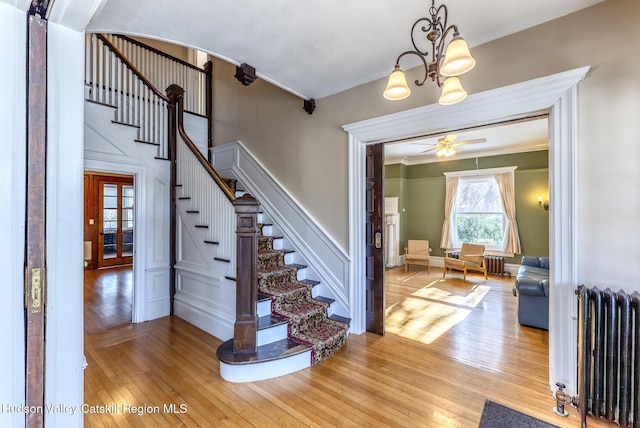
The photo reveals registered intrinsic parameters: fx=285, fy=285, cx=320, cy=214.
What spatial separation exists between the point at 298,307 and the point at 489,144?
5526mm

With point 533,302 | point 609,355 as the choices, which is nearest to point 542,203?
point 533,302

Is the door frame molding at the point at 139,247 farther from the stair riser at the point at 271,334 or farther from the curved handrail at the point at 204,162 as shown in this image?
the stair riser at the point at 271,334

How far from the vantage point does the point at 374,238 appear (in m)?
3.27

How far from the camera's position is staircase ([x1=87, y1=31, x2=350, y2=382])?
2590mm

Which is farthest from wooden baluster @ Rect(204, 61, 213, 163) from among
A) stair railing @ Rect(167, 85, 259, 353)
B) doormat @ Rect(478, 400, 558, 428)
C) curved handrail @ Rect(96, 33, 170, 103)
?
doormat @ Rect(478, 400, 558, 428)

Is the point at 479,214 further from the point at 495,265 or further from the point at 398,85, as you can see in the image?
the point at 398,85

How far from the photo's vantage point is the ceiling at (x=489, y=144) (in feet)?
16.4

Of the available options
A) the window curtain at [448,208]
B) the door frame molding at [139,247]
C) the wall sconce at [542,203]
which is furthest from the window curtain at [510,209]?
the door frame molding at [139,247]

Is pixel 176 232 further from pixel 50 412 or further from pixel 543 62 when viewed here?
pixel 543 62

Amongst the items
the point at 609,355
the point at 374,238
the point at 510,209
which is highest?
the point at 510,209

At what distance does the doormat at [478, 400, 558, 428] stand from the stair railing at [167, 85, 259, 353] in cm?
184

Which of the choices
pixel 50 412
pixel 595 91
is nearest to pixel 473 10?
pixel 595 91

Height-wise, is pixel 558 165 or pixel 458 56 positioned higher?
pixel 458 56

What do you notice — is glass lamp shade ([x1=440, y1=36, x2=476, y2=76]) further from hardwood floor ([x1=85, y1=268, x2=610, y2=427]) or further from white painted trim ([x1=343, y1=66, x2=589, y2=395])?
hardwood floor ([x1=85, y1=268, x2=610, y2=427])
